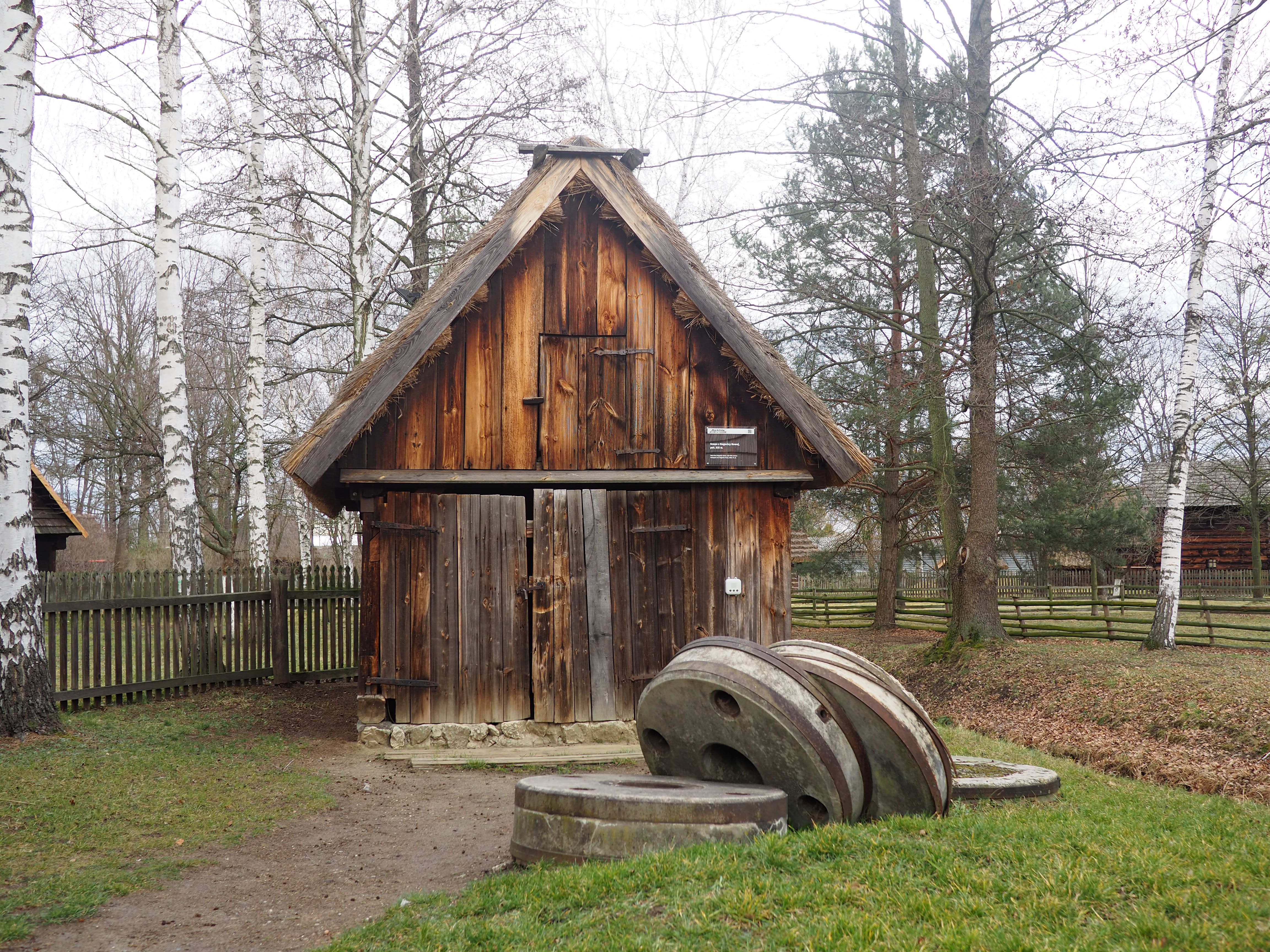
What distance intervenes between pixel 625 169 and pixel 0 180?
19.6 ft

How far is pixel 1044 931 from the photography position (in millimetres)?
3506

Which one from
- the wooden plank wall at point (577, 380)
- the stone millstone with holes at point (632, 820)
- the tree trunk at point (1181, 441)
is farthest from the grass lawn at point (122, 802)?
the tree trunk at point (1181, 441)

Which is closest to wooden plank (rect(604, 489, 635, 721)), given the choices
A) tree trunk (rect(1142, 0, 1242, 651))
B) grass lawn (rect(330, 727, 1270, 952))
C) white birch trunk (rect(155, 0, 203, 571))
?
grass lawn (rect(330, 727, 1270, 952))

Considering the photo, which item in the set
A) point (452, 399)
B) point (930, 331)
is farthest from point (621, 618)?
point (930, 331)

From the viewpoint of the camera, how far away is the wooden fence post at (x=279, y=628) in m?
13.7

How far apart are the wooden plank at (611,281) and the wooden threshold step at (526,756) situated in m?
4.25

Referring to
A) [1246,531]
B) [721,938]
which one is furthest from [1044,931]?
[1246,531]

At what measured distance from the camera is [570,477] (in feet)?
31.8

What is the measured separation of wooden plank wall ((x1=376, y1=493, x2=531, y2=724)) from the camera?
9477mm

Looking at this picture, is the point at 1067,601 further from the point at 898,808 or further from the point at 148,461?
the point at 148,461

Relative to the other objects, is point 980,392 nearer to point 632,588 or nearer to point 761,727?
point 632,588

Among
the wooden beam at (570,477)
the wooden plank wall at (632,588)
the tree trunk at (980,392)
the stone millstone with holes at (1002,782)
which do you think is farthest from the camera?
the tree trunk at (980,392)

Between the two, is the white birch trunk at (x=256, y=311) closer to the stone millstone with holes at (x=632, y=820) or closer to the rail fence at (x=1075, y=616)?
the rail fence at (x=1075, y=616)

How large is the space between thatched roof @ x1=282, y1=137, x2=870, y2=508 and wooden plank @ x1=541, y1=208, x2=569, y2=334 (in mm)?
343
